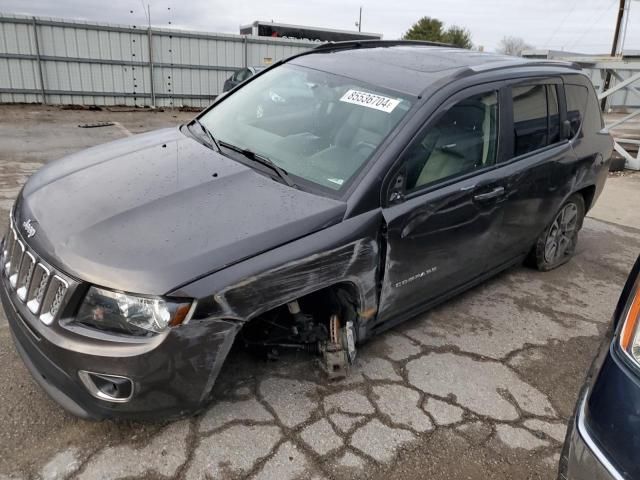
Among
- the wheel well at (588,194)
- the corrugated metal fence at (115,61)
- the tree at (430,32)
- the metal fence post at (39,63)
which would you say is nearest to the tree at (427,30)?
the tree at (430,32)

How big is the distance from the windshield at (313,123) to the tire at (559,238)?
6.66 ft

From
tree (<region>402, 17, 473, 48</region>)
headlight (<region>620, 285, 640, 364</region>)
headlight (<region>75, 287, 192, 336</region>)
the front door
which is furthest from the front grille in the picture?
tree (<region>402, 17, 473, 48</region>)

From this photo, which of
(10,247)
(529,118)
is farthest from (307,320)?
(529,118)

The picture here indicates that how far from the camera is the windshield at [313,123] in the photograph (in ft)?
9.04

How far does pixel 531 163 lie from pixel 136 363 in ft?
9.36

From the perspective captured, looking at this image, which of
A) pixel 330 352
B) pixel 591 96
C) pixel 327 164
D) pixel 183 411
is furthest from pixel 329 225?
pixel 591 96

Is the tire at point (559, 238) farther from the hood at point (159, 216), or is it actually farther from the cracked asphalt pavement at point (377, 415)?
the hood at point (159, 216)

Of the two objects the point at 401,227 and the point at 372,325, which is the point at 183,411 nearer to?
the point at 372,325

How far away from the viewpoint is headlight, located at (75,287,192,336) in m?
2.00

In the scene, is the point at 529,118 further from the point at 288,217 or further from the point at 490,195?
the point at 288,217

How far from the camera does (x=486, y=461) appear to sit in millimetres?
2369

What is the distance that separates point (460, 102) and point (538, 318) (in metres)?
1.73

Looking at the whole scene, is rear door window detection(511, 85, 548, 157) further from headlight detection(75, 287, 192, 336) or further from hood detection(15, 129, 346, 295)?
headlight detection(75, 287, 192, 336)

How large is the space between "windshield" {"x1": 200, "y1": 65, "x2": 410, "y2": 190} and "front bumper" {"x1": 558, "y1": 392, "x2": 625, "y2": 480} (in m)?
1.49
